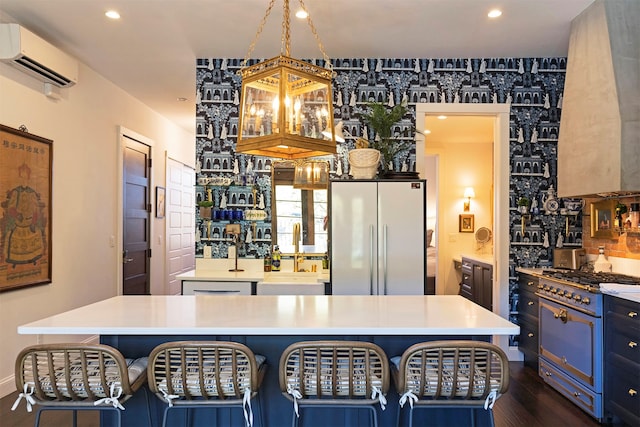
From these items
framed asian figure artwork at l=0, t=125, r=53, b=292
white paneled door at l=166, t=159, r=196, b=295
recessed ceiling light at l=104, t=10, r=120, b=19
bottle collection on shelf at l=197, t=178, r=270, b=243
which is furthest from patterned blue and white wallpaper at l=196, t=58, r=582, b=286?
white paneled door at l=166, t=159, r=196, b=295

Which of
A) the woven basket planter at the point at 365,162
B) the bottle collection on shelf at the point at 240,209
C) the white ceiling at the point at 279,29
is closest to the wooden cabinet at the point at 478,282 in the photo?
the woven basket planter at the point at 365,162

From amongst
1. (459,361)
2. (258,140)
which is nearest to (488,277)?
(459,361)

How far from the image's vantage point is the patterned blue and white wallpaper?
14.2 feet

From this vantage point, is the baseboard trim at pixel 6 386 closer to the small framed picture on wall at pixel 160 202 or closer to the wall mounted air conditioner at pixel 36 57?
the wall mounted air conditioner at pixel 36 57

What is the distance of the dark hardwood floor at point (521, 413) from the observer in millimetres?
2918

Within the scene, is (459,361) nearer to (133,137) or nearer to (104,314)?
(104,314)

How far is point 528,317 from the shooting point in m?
4.05

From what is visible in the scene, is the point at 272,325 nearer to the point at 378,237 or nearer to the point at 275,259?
the point at 378,237

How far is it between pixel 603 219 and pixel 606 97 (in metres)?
1.22

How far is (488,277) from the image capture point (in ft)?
17.9

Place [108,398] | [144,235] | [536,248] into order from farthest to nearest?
1. [144,235]
2. [536,248]
3. [108,398]

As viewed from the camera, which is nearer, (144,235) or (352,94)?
(352,94)

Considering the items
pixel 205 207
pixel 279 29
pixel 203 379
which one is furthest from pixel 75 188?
pixel 203 379

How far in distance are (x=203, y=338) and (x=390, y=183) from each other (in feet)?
7.17
